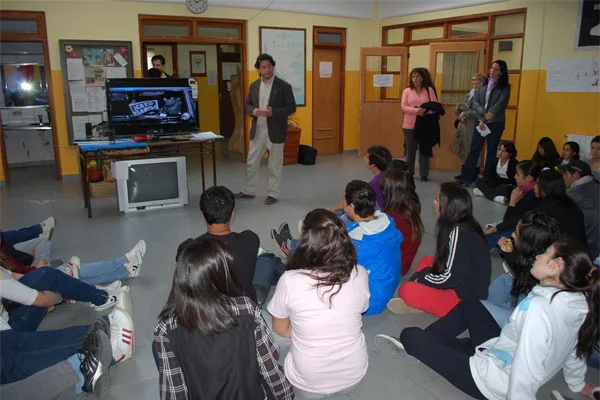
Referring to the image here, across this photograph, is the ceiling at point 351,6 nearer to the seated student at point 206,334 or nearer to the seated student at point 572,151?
the seated student at point 572,151

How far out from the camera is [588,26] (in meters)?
5.78

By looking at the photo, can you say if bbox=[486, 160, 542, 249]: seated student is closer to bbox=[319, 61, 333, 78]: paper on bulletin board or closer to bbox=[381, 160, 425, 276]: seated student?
bbox=[381, 160, 425, 276]: seated student

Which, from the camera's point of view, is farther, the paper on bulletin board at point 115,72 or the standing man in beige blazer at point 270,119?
the paper on bulletin board at point 115,72

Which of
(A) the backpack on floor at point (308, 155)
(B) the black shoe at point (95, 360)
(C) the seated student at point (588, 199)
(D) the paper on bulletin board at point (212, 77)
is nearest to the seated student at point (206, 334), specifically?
(B) the black shoe at point (95, 360)

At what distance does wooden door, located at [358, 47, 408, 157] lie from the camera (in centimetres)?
798

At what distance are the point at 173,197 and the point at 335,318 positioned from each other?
12.2ft

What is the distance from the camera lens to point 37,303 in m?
2.31

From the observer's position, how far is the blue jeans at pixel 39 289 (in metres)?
2.44

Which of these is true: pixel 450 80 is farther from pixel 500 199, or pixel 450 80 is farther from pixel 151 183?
pixel 151 183

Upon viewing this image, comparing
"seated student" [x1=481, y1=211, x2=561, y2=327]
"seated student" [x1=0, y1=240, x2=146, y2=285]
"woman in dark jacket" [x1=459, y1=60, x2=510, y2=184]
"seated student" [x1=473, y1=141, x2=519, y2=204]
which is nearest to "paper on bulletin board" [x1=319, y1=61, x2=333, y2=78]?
"woman in dark jacket" [x1=459, y1=60, x2=510, y2=184]

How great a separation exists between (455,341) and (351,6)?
A: 7145 millimetres

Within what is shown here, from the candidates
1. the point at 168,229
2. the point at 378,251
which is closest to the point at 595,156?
the point at 378,251

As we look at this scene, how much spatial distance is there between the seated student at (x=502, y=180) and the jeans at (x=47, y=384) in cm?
476

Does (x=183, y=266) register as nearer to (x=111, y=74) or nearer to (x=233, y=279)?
(x=233, y=279)
